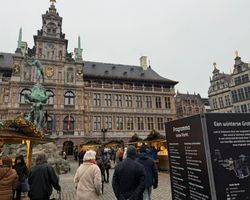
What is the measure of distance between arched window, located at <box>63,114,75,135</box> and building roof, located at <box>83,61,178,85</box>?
7.36 metres

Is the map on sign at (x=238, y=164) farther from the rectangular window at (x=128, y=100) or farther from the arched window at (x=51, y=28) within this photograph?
the arched window at (x=51, y=28)

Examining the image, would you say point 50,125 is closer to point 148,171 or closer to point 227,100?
point 148,171

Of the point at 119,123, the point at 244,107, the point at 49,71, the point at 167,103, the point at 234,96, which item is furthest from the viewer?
the point at 234,96

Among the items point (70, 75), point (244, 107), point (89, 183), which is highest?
point (70, 75)

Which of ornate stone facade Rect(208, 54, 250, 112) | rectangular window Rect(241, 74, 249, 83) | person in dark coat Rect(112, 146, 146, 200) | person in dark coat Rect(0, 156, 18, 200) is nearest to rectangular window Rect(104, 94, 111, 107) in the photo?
ornate stone facade Rect(208, 54, 250, 112)

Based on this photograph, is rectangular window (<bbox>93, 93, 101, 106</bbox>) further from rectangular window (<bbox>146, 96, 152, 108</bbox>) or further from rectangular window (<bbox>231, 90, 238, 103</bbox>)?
rectangular window (<bbox>231, 90, 238, 103</bbox>)

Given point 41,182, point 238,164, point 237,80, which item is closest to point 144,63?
point 237,80

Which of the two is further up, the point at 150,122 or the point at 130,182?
the point at 150,122

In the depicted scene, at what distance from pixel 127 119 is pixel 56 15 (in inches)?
788

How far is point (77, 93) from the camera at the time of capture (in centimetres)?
3206

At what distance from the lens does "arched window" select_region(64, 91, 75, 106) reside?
104ft

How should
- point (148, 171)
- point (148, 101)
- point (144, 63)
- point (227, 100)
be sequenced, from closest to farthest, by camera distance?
point (148, 171), point (148, 101), point (227, 100), point (144, 63)

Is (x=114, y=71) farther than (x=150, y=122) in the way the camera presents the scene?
Yes

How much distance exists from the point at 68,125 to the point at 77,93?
198 inches
